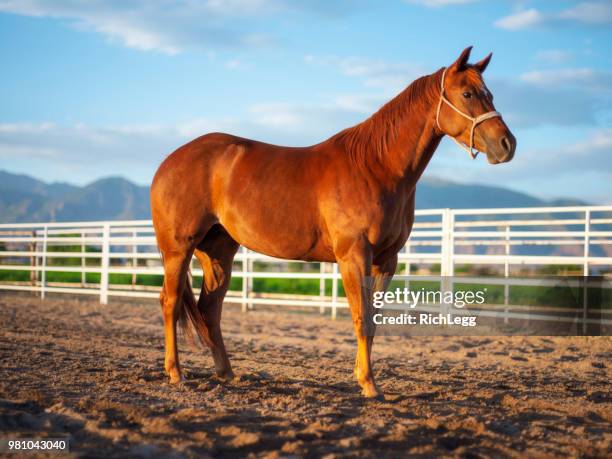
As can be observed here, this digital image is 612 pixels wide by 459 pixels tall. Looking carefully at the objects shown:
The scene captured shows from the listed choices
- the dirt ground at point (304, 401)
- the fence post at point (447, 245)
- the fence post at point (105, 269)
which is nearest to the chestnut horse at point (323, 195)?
the dirt ground at point (304, 401)

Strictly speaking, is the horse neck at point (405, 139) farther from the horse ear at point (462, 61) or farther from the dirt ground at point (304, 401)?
the dirt ground at point (304, 401)

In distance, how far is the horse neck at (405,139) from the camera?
4230 millimetres

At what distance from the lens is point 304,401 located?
381 centimetres

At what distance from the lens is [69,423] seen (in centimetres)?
313

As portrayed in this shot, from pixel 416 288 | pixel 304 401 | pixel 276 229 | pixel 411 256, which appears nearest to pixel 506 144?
pixel 276 229

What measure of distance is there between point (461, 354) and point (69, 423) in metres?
4.92

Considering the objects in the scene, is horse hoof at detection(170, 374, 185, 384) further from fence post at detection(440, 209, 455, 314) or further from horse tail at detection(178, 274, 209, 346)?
fence post at detection(440, 209, 455, 314)

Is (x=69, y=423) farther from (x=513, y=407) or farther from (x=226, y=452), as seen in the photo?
(x=513, y=407)

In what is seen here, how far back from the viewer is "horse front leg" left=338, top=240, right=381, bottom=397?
13.1 feet

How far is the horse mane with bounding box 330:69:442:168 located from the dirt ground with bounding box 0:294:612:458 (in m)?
1.61

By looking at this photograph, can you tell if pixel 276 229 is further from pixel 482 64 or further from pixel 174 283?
pixel 482 64

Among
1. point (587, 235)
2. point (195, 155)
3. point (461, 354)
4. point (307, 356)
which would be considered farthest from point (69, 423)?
point (587, 235)

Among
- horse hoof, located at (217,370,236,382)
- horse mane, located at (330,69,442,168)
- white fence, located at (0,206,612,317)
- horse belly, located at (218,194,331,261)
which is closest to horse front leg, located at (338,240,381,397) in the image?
horse belly, located at (218,194,331,261)

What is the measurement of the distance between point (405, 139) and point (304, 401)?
71.7 inches
